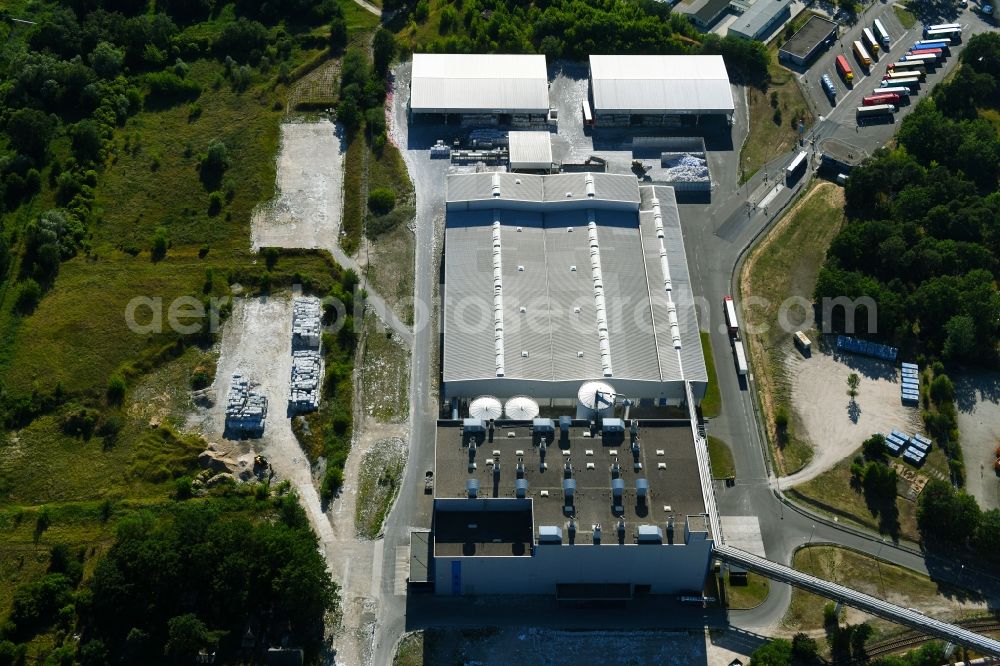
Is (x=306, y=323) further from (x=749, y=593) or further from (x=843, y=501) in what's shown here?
(x=843, y=501)

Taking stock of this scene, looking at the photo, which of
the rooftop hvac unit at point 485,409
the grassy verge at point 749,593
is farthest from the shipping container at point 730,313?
the rooftop hvac unit at point 485,409

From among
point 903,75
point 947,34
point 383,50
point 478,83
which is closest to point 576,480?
point 478,83

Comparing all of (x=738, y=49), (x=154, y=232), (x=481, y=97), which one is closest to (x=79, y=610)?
(x=154, y=232)

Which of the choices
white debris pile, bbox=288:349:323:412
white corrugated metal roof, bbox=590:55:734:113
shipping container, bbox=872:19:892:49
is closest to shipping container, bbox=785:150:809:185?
white corrugated metal roof, bbox=590:55:734:113

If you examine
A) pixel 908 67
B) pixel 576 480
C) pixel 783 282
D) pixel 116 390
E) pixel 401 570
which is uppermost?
pixel 908 67

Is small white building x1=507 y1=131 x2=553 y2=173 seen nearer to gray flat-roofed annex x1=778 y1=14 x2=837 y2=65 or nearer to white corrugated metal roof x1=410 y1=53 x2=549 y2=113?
white corrugated metal roof x1=410 y1=53 x2=549 y2=113

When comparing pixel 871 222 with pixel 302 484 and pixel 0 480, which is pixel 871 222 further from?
pixel 0 480
